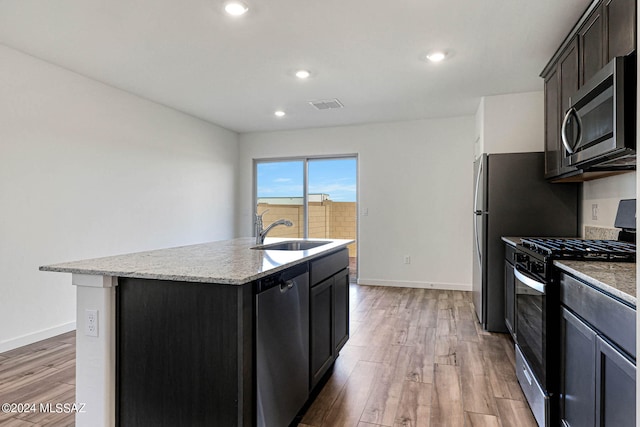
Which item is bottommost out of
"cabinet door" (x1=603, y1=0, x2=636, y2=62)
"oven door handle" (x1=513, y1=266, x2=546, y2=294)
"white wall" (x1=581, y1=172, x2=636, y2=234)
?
"oven door handle" (x1=513, y1=266, x2=546, y2=294)

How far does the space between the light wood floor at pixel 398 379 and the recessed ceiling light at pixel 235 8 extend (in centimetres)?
252

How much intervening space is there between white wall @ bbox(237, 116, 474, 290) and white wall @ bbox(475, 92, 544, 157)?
98cm

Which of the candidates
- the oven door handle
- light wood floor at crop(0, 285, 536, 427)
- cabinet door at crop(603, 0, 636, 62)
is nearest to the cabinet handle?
light wood floor at crop(0, 285, 536, 427)

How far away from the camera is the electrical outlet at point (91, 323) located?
A: 1608mm

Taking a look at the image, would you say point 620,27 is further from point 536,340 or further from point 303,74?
point 303,74

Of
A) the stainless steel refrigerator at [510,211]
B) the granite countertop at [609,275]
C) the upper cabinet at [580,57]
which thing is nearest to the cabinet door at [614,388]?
A: the granite countertop at [609,275]

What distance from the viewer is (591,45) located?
7.28ft

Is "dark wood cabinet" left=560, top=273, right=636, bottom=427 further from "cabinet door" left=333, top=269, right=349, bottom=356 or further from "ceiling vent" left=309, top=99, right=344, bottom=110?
"ceiling vent" left=309, top=99, right=344, bottom=110

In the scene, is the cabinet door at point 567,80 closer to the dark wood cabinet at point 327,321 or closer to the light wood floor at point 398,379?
the light wood floor at point 398,379

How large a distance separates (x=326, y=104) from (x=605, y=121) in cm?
314

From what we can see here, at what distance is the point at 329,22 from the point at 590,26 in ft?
5.41

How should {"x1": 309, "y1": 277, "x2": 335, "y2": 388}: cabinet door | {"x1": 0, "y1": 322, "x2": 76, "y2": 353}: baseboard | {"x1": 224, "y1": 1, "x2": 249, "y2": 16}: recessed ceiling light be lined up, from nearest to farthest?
1. {"x1": 309, "y1": 277, "x2": 335, "y2": 388}: cabinet door
2. {"x1": 224, "y1": 1, "x2": 249, "y2": 16}: recessed ceiling light
3. {"x1": 0, "y1": 322, "x2": 76, "y2": 353}: baseboard

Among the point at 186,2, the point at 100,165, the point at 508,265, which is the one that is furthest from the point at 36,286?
the point at 508,265

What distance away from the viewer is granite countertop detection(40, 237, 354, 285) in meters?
1.46
